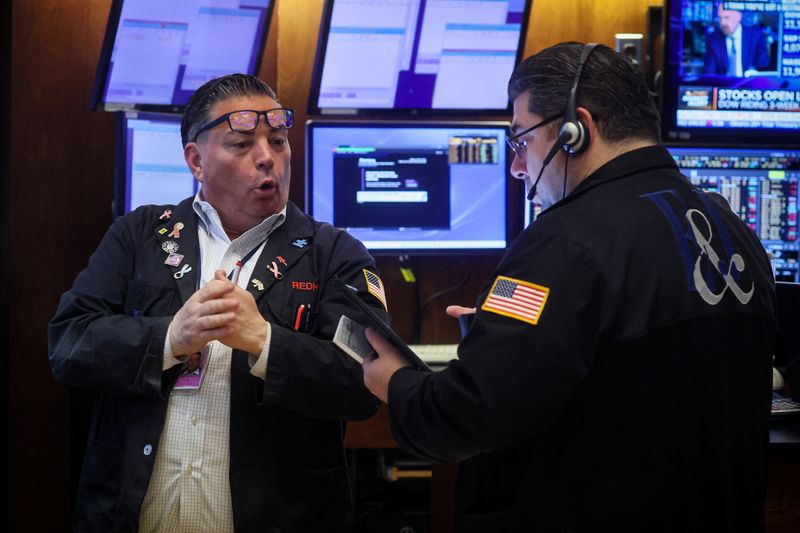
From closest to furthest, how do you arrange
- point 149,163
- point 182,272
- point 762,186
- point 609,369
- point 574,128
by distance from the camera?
1. point 609,369
2. point 574,128
3. point 182,272
4. point 149,163
5. point 762,186

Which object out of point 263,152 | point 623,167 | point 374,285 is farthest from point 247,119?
point 623,167

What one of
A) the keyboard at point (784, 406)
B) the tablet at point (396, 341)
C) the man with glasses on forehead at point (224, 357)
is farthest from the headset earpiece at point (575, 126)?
the keyboard at point (784, 406)

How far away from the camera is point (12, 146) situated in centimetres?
301

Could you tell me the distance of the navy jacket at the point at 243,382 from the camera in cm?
183

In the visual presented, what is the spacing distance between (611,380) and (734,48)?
7.11 feet

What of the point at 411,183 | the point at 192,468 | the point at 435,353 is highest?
the point at 411,183

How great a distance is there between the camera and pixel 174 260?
1993mm

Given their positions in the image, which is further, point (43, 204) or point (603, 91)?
point (43, 204)

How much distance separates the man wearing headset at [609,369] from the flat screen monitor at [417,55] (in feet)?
5.54

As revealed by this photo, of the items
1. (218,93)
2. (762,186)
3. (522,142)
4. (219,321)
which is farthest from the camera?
(762,186)

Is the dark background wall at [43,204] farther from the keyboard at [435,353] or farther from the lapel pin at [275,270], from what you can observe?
the lapel pin at [275,270]

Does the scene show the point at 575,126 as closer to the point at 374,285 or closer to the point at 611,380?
the point at 611,380

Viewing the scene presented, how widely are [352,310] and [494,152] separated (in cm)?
139

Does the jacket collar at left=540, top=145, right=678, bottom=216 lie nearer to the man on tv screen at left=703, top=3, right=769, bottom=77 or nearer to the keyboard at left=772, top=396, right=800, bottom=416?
the keyboard at left=772, top=396, right=800, bottom=416
